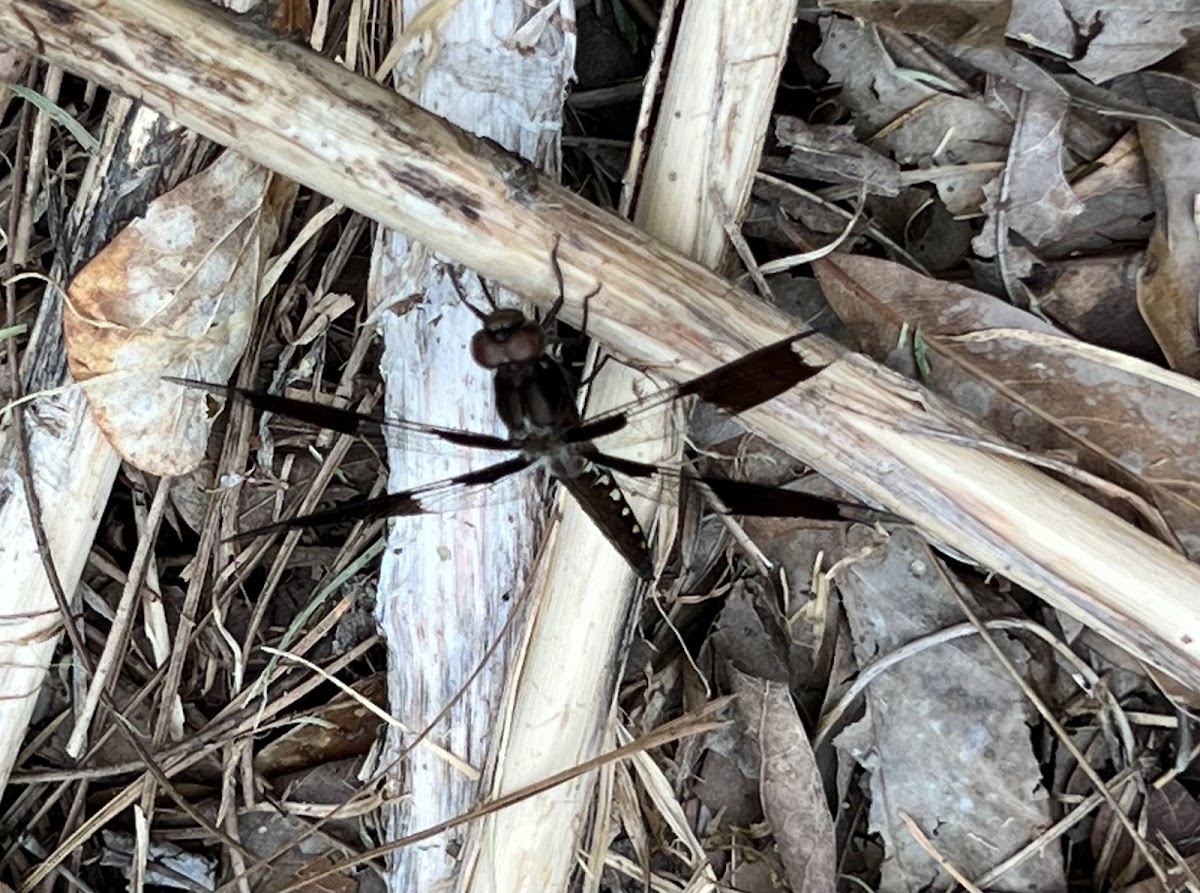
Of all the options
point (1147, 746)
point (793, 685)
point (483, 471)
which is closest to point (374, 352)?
point (483, 471)

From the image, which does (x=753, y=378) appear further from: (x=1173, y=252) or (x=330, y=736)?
(x=330, y=736)

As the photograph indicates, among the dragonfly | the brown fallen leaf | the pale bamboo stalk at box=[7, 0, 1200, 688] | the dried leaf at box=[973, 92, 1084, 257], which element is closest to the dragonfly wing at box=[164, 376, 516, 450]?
the dragonfly

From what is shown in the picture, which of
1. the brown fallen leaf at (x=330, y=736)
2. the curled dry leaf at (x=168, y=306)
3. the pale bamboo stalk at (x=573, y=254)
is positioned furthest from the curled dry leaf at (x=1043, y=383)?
the brown fallen leaf at (x=330, y=736)

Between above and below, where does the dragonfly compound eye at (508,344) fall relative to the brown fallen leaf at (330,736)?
above

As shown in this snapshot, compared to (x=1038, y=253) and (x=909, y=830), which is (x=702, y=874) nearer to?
(x=909, y=830)

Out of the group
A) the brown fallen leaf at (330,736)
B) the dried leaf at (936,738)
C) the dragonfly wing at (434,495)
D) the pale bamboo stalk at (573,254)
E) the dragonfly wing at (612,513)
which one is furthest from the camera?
the brown fallen leaf at (330,736)

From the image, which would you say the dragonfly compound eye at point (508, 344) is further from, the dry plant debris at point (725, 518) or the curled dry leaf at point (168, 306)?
the curled dry leaf at point (168, 306)
